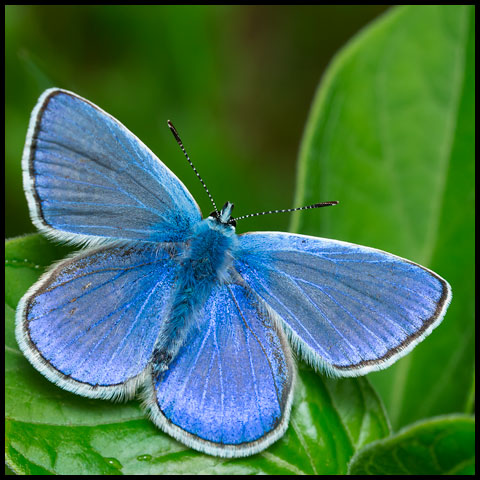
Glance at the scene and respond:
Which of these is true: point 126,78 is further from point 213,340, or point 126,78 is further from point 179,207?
point 213,340

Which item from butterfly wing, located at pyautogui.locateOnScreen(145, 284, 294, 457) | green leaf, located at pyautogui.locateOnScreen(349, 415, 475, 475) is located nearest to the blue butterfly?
butterfly wing, located at pyautogui.locateOnScreen(145, 284, 294, 457)

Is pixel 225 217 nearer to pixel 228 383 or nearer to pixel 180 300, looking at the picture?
pixel 180 300

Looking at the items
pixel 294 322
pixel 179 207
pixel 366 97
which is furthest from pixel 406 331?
pixel 366 97

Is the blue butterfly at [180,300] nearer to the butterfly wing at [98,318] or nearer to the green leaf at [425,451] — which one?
the butterfly wing at [98,318]

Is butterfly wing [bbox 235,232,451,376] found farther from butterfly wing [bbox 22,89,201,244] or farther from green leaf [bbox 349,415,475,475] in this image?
butterfly wing [bbox 22,89,201,244]

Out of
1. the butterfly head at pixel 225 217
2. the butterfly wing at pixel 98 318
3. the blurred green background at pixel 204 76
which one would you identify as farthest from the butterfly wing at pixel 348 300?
the blurred green background at pixel 204 76

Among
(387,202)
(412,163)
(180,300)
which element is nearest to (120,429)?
(180,300)
